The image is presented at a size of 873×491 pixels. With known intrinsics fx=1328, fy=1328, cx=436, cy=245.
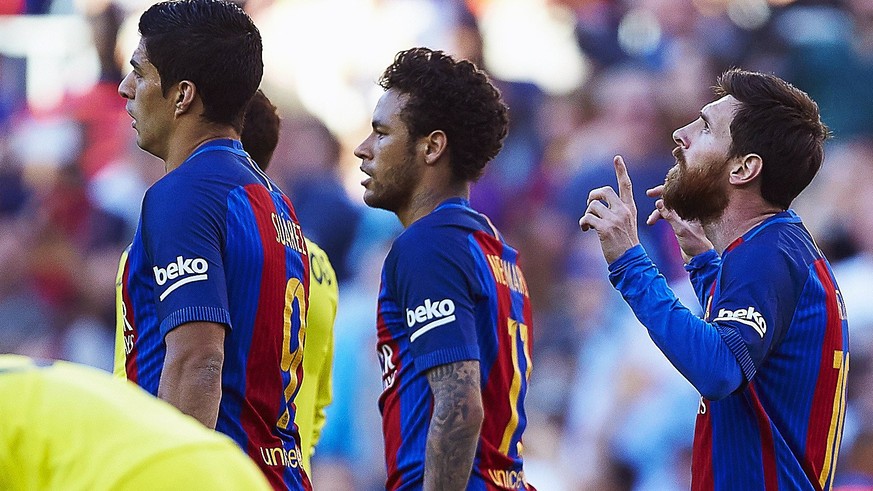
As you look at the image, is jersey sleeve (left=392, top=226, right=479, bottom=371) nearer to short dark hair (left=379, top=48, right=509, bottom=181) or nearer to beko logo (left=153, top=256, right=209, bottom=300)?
short dark hair (left=379, top=48, right=509, bottom=181)

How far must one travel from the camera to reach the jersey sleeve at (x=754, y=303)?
3732mm

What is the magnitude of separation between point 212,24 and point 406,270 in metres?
0.99

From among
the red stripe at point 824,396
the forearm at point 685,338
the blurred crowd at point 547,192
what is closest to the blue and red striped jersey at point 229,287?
the forearm at point 685,338

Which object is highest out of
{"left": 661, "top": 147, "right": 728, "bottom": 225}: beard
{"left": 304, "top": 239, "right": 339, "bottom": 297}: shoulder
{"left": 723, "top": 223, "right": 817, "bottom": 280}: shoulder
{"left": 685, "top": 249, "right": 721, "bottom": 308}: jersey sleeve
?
{"left": 661, "top": 147, "right": 728, "bottom": 225}: beard

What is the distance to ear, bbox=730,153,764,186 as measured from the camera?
405cm

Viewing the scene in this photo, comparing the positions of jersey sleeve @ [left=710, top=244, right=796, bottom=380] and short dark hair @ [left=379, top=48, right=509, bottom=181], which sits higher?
short dark hair @ [left=379, top=48, right=509, bottom=181]

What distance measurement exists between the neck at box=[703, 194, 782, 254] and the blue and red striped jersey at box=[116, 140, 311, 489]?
1.33 m

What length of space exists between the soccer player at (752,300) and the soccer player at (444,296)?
21.0 inches

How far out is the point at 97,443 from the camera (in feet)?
7.60

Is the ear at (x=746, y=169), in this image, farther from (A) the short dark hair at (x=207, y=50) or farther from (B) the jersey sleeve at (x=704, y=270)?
(A) the short dark hair at (x=207, y=50)

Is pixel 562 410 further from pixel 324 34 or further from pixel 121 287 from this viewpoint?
pixel 121 287

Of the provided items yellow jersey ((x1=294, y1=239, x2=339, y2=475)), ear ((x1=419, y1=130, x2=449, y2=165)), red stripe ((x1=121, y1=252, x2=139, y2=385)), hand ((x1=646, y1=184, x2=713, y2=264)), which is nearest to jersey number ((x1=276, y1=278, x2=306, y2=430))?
red stripe ((x1=121, y1=252, x2=139, y2=385))

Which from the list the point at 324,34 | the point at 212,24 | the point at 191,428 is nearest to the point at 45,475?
the point at 191,428

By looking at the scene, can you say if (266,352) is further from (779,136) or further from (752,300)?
(779,136)
